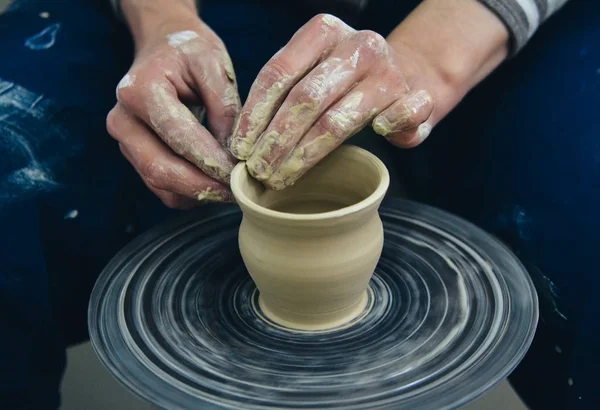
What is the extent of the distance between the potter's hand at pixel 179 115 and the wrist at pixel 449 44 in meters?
0.36

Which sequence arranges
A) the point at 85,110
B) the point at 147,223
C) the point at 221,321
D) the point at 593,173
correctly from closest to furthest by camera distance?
1. the point at 221,321
2. the point at 593,173
3. the point at 85,110
4. the point at 147,223

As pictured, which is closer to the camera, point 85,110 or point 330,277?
point 330,277

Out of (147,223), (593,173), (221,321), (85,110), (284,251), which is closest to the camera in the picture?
(284,251)

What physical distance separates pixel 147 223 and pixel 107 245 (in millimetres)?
125

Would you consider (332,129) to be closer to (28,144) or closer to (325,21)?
(325,21)

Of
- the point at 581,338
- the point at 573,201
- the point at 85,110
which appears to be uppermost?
the point at 573,201

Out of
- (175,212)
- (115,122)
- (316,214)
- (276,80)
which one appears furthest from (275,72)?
(175,212)

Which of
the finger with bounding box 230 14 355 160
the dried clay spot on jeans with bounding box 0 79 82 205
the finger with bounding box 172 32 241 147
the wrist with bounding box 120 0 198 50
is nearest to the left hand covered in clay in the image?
the finger with bounding box 230 14 355 160

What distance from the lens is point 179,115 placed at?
42.4 inches

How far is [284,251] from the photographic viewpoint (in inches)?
38.3

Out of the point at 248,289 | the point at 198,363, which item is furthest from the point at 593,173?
the point at 198,363

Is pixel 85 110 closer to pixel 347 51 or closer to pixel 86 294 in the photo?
pixel 86 294

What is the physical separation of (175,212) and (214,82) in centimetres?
54

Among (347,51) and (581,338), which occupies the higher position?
(347,51)
